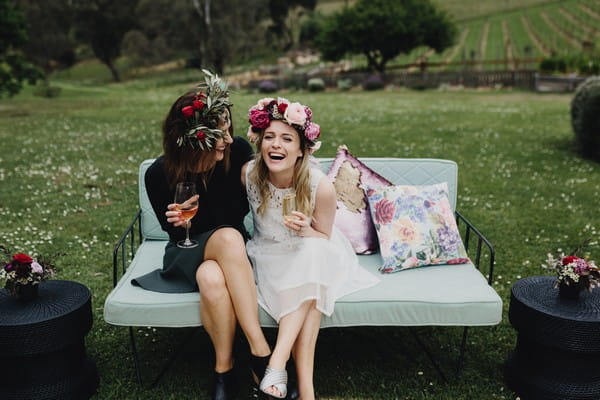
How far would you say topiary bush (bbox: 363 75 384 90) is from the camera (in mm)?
29344

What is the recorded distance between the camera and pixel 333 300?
3.70 metres

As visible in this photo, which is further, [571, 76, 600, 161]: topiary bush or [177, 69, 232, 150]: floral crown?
[571, 76, 600, 161]: topiary bush

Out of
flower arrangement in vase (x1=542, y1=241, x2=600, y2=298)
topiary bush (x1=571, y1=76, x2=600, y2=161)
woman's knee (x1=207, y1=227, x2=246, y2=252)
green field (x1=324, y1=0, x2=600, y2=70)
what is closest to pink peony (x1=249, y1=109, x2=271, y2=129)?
woman's knee (x1=207, y1=227, x2=246, y2=252)

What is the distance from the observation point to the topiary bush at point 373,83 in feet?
96.3

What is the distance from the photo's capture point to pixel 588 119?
10969 mm

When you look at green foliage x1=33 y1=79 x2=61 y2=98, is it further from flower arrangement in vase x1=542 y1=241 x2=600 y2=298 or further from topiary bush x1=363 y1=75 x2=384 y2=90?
flower arrangement in vase x1=542 y1=241 x2=600 y2=298

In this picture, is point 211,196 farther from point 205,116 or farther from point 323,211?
point 323,211

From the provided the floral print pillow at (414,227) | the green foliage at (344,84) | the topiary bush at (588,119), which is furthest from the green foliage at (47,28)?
the floral print pillow at (414,227)

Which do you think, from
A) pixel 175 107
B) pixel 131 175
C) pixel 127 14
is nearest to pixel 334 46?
pixel 127 14

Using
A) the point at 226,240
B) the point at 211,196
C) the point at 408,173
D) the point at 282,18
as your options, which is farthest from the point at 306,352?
the point at 282,18

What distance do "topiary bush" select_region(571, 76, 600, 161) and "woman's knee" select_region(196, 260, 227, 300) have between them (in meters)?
9.37

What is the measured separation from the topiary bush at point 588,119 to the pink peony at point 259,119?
8916 mm

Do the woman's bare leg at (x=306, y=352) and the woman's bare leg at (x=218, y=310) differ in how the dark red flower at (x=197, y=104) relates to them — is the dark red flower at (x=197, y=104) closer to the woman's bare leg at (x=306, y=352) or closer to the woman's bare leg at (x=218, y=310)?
the woman's bare leg at (x=218, y=310)

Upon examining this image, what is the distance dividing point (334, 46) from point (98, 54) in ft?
66.5
